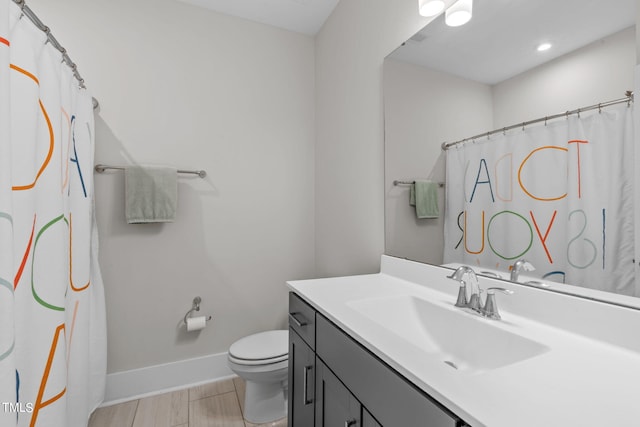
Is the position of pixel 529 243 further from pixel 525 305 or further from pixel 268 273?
pixel 268 273

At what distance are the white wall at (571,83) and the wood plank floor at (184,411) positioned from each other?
184cm

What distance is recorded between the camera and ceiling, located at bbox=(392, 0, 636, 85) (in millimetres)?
825

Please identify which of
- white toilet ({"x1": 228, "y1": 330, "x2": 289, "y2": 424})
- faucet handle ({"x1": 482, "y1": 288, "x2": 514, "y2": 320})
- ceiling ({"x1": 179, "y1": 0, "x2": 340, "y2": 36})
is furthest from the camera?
ceiling ({"x1": 179, "y1": 0, "x2": 340, "y2": 36})

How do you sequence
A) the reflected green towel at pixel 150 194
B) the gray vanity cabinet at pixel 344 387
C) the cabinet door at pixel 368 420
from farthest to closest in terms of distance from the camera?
the reflected green towel at pixel 150 194 → the cabinet door at pixel 368 420 → the gray vanity cabinet at pixel 344 387

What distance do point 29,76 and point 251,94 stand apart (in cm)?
139

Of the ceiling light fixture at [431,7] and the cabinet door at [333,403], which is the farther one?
the ceiling light fixture at [431,7]

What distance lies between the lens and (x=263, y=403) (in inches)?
66.0

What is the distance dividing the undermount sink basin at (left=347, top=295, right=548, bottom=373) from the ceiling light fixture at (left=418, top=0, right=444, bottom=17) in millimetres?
1140

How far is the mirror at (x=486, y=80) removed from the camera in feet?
2.66

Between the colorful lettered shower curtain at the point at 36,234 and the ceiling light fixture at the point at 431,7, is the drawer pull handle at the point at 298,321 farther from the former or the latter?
the ceiling light fixture at the point at 431,7

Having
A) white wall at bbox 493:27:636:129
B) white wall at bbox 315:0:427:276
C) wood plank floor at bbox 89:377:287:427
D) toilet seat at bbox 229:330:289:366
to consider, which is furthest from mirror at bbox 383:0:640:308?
wood plank floor at bbox 89:377:287:427

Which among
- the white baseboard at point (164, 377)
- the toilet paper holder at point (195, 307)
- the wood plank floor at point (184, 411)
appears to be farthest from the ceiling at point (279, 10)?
the wood plank floor at point (184, 411)

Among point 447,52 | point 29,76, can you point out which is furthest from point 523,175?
point 29,76

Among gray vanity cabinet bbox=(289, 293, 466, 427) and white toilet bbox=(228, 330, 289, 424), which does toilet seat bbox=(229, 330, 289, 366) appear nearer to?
white toilet bbox=(228, 330, 289, 424)
